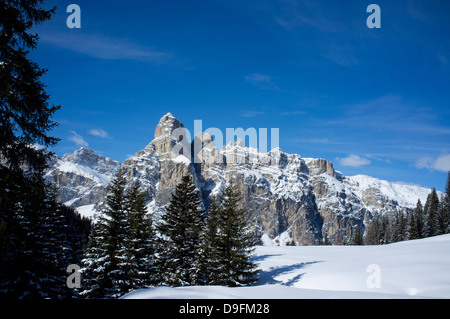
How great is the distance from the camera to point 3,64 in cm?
862

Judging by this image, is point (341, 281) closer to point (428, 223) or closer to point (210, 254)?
point (210, 254)

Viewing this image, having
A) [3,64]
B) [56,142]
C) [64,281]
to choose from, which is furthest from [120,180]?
[3,64]

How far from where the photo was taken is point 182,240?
2261cm

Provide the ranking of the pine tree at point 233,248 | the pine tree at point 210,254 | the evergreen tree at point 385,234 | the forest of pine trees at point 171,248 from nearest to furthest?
1. the pine tree at point 233,248
2. the pine tree at point 210,254
3. the forest of pine trees at point 171,248
4. the evergreen tree at point 385,234

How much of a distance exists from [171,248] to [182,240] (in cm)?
103

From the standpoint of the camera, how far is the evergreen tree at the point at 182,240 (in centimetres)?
2189

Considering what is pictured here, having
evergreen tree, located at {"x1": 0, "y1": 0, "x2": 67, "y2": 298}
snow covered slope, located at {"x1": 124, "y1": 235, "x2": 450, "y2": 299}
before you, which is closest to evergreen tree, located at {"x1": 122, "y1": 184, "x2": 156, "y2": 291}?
snow covered slope, located at {"x1": 124, "y1": 235, "x2": 450, "y2": 299}

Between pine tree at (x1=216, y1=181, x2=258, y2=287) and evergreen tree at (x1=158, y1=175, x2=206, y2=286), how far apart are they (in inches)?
94.4

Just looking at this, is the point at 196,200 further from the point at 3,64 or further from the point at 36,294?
the point at 3,64

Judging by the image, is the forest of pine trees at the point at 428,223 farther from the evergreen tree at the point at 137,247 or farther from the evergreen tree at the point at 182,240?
the evergreen tree at the point at 137,247

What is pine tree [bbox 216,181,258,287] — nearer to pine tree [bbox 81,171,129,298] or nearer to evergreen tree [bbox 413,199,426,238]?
pine tree [bbox 81,171,129,298]

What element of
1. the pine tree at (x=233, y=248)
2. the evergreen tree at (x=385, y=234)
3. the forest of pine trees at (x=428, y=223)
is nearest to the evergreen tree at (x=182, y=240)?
the pine tree at (x=233, y=248)
